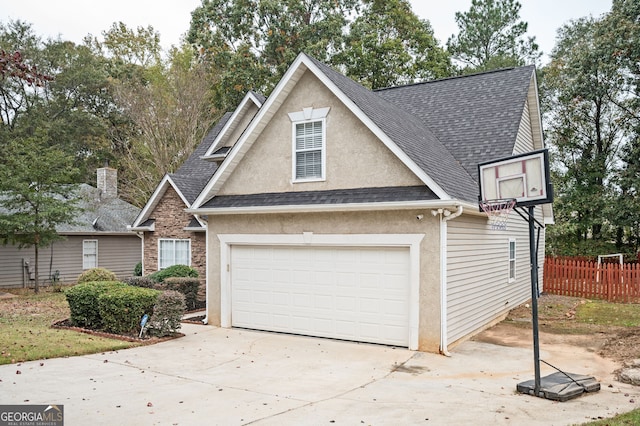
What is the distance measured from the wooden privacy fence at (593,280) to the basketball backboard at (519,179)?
517 inches

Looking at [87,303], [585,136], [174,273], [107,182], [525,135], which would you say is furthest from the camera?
[585,136]

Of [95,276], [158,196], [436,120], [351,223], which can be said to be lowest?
[95,276]

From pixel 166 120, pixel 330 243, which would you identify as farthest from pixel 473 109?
pixel 166 120

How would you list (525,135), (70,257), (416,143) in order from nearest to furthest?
(416,143), (525,135), (70,257)

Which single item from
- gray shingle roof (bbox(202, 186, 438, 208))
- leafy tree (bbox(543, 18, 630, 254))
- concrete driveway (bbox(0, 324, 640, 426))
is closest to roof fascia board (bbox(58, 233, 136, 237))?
gray shingle roof (bbox(202, 186, 438, 208))

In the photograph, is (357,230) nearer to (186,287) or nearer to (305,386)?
(305,386)

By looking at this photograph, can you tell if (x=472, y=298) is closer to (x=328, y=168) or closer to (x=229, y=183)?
(x=328, y=168)

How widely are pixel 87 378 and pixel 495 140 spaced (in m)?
11.1

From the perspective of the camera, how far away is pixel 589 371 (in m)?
8.95

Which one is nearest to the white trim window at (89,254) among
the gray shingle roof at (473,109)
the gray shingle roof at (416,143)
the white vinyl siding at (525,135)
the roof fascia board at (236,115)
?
the roof fascia board at (236,115)

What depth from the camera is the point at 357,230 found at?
11.3 meters

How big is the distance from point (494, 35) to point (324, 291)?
31.8m

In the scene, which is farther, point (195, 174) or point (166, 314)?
point (195, 174)

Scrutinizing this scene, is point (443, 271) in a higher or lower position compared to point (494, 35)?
lower
